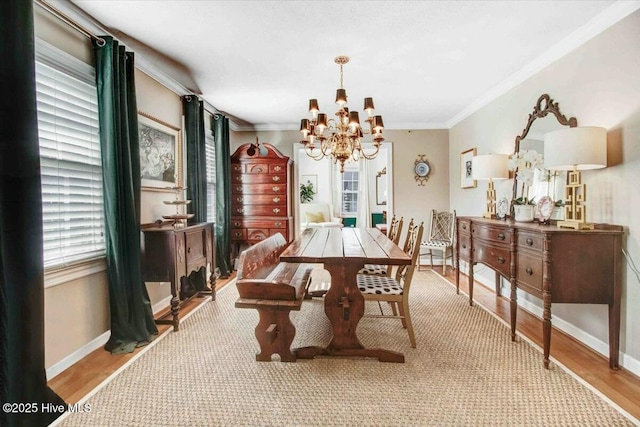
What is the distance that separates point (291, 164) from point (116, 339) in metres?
3.52

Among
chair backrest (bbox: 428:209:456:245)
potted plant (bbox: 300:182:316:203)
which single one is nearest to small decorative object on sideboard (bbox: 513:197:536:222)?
chair backrest (bbox: 428:209:456:245)

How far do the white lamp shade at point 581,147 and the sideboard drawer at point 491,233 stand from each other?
Answer: 24.4 inches

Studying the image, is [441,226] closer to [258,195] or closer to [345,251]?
[258,195]

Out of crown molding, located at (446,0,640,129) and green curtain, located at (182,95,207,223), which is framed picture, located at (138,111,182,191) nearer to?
green curtain, located at (182,95,207,223)

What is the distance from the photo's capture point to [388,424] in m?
1.58

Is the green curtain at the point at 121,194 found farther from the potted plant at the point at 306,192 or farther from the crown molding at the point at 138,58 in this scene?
the potted plant at the point at 306,192

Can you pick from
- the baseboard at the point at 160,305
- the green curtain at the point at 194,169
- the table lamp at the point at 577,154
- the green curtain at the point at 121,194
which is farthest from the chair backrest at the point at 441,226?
the green curtain at the point at 121,194

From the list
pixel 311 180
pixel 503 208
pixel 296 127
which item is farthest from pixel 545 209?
pixel 311 180

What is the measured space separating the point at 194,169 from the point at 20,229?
222cm

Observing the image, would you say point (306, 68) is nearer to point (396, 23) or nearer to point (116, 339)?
point (396, 23)

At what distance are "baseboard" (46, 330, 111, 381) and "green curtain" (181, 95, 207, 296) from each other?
3.90 ft

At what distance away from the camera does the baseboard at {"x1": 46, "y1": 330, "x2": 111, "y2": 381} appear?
204 cm

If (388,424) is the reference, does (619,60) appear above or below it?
above

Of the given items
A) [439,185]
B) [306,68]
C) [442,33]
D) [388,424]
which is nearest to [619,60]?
[442,33]
